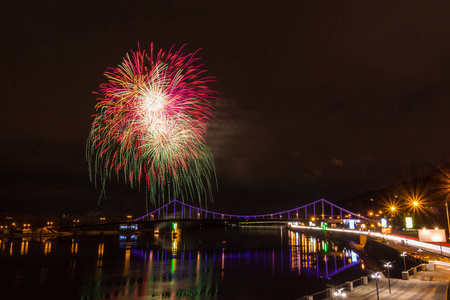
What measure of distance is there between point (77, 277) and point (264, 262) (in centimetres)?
2572

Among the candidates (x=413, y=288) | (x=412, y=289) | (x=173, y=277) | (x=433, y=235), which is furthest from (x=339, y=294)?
(x=173, y=277)

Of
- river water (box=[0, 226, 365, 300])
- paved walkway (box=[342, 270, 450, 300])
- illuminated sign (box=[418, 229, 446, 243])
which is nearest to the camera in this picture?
paved walkway (box=[342, 270, 450, 300])

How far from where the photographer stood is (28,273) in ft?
135

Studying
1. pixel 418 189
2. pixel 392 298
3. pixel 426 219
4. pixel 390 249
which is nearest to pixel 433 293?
pixel 392 298

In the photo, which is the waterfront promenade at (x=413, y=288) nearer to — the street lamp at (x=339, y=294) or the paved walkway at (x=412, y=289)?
the paved walkway at (x=412, y=289)

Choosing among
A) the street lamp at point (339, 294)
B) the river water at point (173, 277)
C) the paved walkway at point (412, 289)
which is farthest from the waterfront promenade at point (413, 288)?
the river water at point (173, 277)

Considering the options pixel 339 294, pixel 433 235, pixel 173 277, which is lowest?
pixel 173 277

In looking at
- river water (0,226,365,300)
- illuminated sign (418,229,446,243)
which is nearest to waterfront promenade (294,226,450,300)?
river water (0,226,365,300)

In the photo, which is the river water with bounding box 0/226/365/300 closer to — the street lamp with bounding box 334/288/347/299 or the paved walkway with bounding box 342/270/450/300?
the paved walkway with bounding box 342/270/450/300

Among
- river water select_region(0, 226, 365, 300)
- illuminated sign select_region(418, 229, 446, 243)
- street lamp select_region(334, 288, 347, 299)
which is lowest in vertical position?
river water select_region(0, 226, 365, 300)

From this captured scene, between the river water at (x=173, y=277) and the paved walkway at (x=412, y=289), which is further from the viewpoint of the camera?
the river water at (x=173, y=277)

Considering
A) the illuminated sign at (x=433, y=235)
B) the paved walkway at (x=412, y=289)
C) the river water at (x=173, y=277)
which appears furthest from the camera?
the illuminated sign at (x=433, y=235)

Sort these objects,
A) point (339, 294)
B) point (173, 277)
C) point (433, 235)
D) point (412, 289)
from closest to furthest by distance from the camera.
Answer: point (339, 294) → point (412, 289) → point (433, 235) → point (173, 277)

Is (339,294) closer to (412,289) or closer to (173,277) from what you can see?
(412,289)
